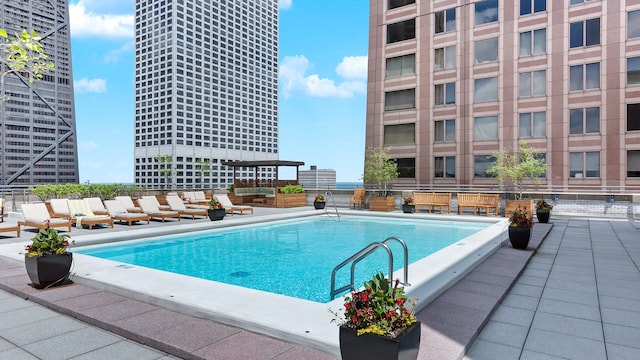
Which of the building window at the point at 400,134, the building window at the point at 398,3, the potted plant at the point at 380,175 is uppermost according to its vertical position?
the building window at the point at 398,3

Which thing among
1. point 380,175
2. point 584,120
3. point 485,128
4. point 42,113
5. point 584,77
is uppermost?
point 42,113

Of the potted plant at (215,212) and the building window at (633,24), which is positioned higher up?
the building window at (633,24)

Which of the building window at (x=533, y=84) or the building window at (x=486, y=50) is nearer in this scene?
the building window at (x=533, y=84)

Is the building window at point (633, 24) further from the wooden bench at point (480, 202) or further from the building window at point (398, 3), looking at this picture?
the wooden bench at point (480, 202)

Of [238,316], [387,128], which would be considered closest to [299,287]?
[238,316]

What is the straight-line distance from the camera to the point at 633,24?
78.6 ft

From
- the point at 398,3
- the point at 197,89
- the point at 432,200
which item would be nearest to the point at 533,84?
the point at 398,3

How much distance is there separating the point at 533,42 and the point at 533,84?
298 centimetres

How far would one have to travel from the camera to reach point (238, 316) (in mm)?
4289

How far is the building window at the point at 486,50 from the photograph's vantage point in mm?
27859

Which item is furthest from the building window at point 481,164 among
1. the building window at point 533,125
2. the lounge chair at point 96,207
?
the lounge chair at point 96,207

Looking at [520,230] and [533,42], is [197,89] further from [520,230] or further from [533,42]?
[520,230]

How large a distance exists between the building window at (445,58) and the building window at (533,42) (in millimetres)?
4617

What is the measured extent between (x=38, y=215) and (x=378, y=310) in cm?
1353
